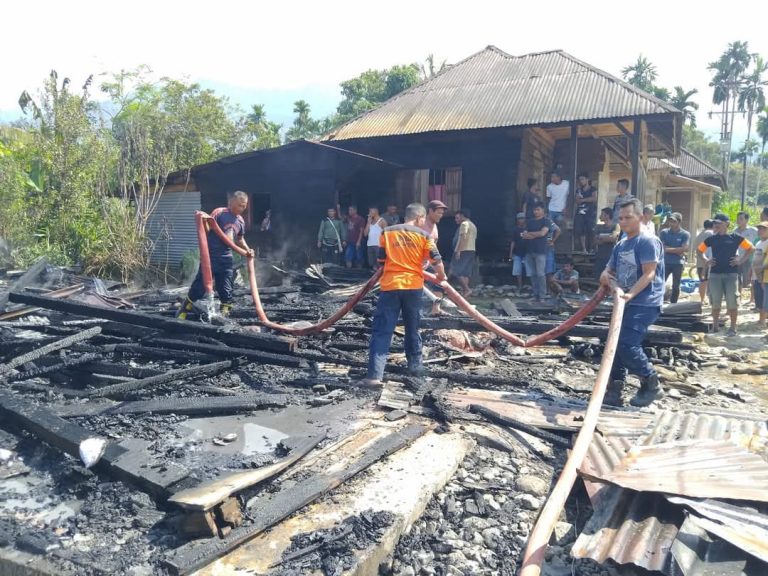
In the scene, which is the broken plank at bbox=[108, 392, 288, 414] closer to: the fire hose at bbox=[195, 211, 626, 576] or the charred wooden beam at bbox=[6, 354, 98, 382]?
the charred wooden beam at bbox=[6, 354, 98, 382]

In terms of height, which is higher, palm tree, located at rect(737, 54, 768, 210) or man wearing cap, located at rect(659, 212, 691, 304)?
palm tree, located at rect(737, 54, 768, 210)

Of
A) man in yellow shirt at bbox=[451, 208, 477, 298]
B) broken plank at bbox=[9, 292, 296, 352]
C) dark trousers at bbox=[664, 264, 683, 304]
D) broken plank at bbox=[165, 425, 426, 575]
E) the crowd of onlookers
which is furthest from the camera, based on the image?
man in yellow shirt at bbox=[451, 208, 477, 298]

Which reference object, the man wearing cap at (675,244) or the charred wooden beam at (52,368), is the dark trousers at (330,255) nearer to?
the man wearing cap at (675,244)

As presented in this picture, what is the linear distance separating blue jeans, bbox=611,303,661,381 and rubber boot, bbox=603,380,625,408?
181 millimetres

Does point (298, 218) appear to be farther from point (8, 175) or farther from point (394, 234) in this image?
point (394, 234)

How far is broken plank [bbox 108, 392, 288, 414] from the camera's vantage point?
457 cm

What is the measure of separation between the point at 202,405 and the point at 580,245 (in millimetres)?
10796

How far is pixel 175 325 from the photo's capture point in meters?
6.42

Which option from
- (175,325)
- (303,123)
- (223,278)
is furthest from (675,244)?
(303,123)

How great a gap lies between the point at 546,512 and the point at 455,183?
1253 centimetres

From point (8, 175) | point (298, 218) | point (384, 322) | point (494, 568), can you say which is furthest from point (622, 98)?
point (8, 175)

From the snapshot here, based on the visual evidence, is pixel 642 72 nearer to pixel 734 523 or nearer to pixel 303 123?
pixel 303 123

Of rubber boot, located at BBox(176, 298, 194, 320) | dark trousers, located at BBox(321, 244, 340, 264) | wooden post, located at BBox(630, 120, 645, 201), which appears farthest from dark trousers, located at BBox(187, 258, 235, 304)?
wooden post, located at BBox(630, 120, 645, 201)

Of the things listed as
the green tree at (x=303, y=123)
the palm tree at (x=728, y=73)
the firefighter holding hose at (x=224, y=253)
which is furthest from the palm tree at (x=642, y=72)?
the firefighter holding hose at (x=224, y=253)
